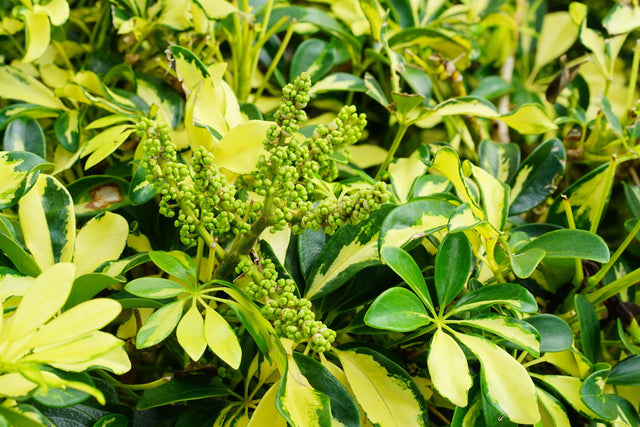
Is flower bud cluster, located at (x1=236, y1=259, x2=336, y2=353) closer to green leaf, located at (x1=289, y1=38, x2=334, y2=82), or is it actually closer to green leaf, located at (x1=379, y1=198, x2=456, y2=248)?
green leaf, located at (x1=379, y1=198, x2=456, y2=248)

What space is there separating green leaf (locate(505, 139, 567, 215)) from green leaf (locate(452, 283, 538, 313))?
0.20 m

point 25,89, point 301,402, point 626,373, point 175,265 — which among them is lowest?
point 626,373

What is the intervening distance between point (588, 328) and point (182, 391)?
438 mm

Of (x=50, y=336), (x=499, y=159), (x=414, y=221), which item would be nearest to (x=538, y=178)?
(x=499, y=159)

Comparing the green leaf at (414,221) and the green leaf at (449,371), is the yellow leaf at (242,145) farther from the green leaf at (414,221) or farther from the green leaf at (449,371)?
the green leaf at (449,371)

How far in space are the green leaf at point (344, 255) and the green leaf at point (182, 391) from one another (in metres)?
0.13

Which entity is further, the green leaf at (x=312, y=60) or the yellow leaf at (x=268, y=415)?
the green leaf at (x=312, y=60)

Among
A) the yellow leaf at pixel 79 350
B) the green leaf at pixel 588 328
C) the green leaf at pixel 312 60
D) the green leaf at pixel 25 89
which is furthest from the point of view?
the green leaf at pixel 312 60

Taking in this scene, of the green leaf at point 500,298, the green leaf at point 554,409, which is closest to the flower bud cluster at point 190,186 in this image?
the green leaf at point 500,298

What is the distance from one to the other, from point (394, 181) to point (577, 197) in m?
0.25

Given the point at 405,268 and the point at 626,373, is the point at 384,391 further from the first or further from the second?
the point at 626,373

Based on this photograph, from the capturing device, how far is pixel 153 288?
0.49m

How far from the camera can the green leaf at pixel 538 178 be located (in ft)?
2.41

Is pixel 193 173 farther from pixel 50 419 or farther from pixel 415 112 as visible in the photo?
pixel 415 112
